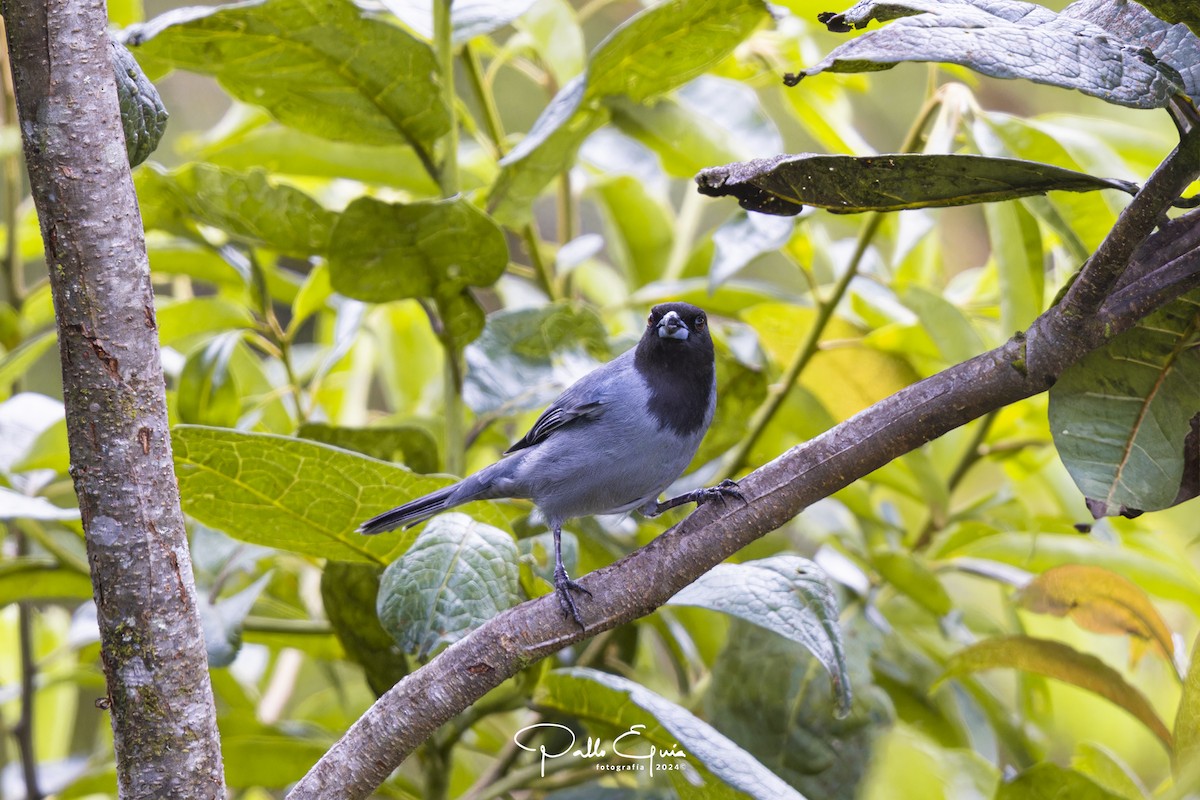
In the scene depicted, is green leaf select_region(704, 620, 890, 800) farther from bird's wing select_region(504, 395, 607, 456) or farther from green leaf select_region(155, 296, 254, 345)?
green leaf select_region(155, 296, 254, 345)

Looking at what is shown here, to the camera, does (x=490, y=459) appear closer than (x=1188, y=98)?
No

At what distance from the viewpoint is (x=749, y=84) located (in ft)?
8.90

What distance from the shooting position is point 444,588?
1.37m

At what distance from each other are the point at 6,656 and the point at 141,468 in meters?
2.30

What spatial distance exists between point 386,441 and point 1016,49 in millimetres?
1244

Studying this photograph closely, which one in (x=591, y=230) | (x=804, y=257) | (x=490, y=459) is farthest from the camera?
(x=591, y=230)

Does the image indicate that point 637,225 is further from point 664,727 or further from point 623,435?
point 664,727

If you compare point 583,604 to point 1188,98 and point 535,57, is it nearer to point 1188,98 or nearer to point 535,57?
point 1188,98

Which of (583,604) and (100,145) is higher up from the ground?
(100,145)

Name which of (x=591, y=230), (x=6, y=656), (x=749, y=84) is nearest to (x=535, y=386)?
(x=749, y=84)

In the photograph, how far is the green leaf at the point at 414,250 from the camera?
5.64ft

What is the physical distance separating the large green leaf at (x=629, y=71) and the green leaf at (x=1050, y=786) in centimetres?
132

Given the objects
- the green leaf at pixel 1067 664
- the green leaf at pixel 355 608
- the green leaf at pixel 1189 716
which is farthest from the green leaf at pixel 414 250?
the green leaf at pixel 1189 716

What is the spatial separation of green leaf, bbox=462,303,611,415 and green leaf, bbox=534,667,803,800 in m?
0.60
